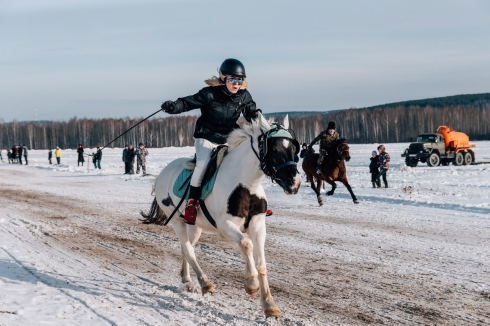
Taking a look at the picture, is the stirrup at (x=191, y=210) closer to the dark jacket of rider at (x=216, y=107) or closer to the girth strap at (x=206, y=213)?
the girth strap at (x=206, y=213)

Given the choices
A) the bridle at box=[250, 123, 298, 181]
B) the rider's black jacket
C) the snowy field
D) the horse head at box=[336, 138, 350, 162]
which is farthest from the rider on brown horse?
the bridle at box=[250, 123, 298, 181]

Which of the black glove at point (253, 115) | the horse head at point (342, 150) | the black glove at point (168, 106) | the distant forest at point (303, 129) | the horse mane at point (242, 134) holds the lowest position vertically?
the horse head at point (342, 150)

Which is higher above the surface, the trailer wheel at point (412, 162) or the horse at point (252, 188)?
the horse at point (252, 188)

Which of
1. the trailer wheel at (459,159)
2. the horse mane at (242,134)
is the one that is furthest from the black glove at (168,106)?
the trailer wheel at (459,159)

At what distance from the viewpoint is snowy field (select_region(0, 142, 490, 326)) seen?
5.50 meters

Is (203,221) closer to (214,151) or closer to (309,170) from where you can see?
(214,151)

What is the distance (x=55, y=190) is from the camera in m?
21.1

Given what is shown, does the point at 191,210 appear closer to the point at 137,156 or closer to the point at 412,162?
the point at 137,156

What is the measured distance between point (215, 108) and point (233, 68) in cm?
52

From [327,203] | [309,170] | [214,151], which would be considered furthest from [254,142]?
[309,170]

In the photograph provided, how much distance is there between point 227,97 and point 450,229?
6.84 meters

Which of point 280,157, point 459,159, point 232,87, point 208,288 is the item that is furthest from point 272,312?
point 459,159

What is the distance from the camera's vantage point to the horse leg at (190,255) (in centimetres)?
625

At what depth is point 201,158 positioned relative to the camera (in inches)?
250
